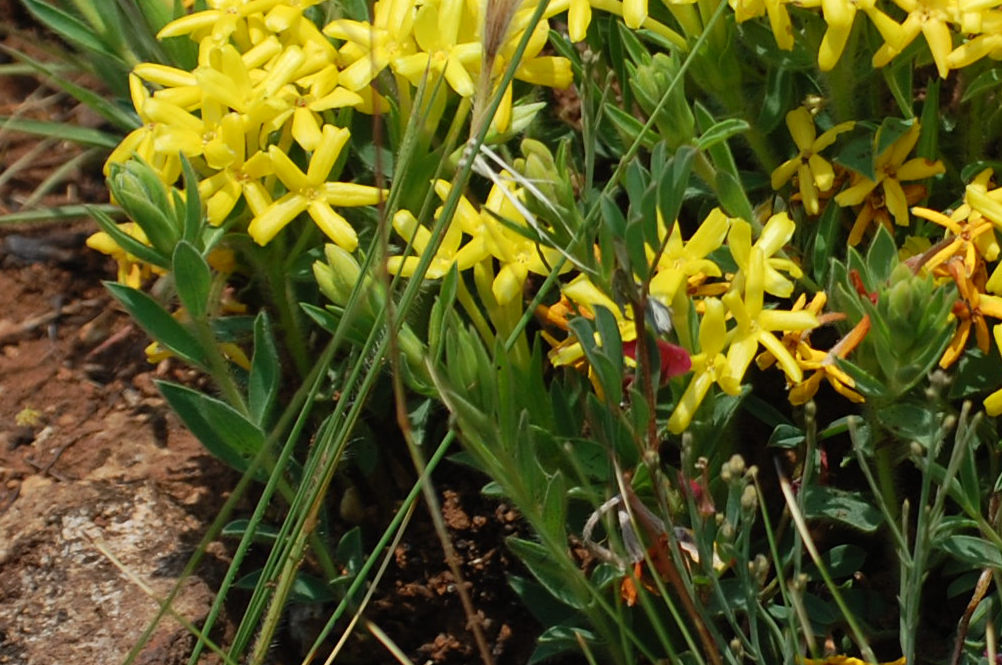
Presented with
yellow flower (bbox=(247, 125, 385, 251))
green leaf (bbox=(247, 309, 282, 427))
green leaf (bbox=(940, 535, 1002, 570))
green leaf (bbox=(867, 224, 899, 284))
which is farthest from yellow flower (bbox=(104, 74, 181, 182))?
green leaf (bbox=(940, 535, 1002, 570))

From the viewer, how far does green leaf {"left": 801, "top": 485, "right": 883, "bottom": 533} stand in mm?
2111

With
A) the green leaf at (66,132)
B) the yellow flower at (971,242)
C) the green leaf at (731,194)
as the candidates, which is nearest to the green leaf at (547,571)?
the green leaf at (731,194)

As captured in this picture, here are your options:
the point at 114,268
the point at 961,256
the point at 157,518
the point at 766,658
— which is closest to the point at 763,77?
the point at 961,256

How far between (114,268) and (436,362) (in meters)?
1.44

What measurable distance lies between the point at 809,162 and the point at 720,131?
240mm

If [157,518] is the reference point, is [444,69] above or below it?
above

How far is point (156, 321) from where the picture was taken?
2.15 meters

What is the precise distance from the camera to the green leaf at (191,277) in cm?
201

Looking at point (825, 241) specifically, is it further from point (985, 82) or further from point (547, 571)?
point (547, 571)

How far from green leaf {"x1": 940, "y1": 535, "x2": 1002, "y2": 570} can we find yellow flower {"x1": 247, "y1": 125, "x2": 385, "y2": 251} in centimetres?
106

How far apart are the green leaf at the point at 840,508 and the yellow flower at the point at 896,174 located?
18.8 inches

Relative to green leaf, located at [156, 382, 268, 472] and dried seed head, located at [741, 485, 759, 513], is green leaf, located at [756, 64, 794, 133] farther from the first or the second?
green leaf, located at [156, 382, 268, 472]

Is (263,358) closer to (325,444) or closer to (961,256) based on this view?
(325,444)

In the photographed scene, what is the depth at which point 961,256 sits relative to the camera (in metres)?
2.09
